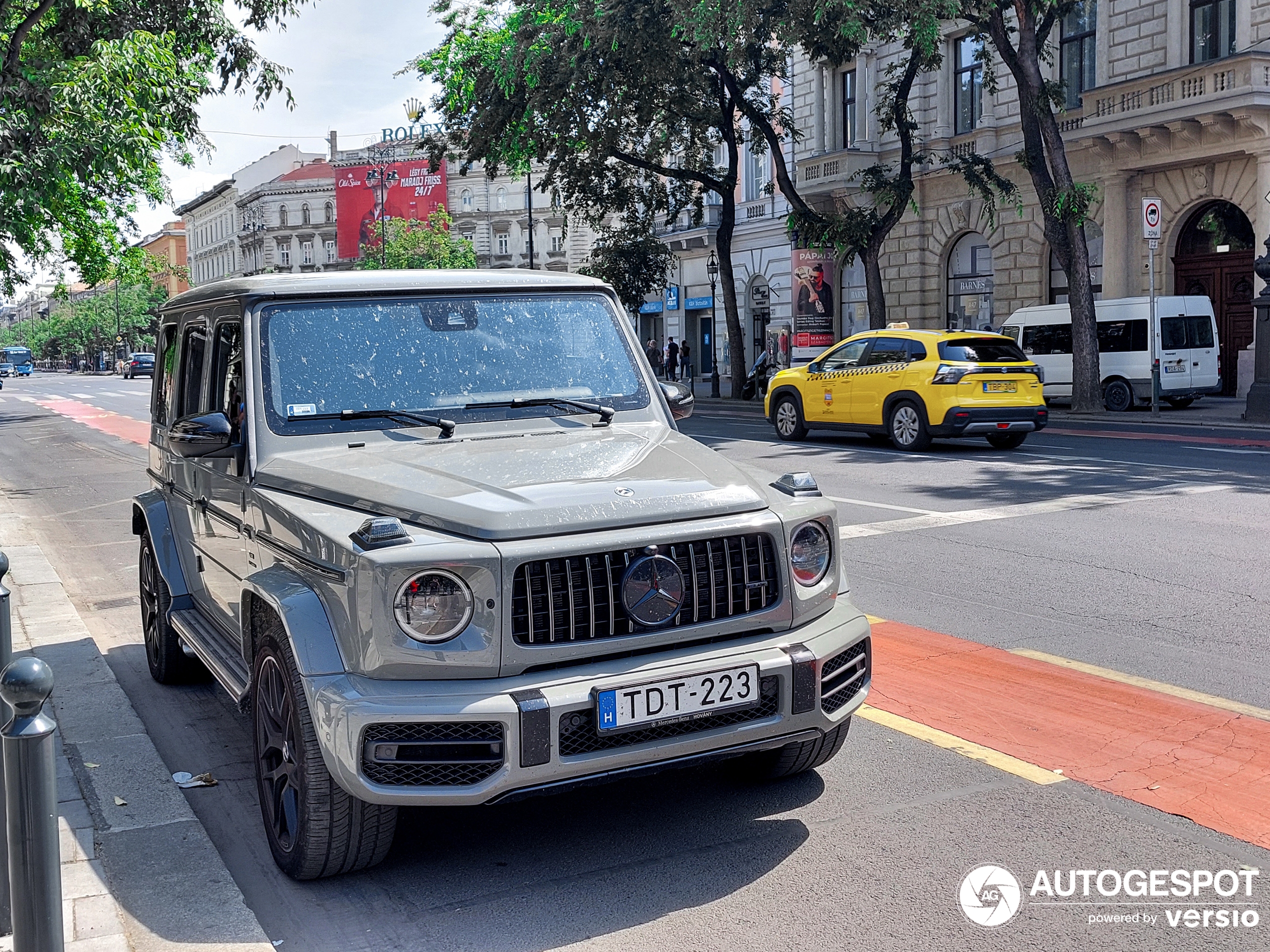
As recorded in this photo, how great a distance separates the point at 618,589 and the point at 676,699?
35 centimetres

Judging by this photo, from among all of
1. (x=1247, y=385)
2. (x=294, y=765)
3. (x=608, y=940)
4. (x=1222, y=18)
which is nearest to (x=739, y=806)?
(x=608, y=940)

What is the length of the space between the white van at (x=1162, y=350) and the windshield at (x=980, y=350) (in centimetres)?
751

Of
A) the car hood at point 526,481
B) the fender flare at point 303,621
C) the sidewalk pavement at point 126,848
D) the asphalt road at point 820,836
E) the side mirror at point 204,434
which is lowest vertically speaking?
the asphalt road at point 820,836

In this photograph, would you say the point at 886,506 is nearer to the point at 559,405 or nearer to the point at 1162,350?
the point at 559,405

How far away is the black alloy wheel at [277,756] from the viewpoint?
3699mm

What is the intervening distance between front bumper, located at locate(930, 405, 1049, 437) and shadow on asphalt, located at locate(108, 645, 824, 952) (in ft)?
41.8

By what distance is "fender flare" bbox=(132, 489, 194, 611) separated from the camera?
5.56m

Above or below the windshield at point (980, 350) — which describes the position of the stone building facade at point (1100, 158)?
above

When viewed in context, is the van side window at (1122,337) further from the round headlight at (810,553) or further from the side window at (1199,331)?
the round headlight at (810,553)

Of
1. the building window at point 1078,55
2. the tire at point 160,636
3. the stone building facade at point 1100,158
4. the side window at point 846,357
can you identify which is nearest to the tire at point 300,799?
the tire at point 160,636

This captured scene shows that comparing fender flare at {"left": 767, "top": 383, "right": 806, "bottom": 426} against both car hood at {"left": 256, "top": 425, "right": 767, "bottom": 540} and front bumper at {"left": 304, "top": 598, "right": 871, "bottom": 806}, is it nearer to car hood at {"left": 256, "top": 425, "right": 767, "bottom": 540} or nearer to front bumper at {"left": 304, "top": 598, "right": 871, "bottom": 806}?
car hood at {"left": 256, "top": 425, "right": 767, "bottom": 540}

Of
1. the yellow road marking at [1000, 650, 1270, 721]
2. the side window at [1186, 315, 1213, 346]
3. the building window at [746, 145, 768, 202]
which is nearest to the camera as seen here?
the yellow road marking at [1000, 650, 1270, 721]

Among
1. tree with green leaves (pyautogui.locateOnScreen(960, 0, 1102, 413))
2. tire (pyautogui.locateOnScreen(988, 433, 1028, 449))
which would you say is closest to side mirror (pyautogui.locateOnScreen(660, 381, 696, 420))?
tire (pyautogui.locateOnScreen(988, 433, 1028, 449))

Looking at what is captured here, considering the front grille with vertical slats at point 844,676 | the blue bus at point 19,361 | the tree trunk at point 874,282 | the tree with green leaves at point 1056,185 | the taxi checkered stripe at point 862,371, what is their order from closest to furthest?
the front grille with vertical slats at point 844,676 < the taxi checkered stripe at point 862,371 < the tree with green leaves at point 1056,185 < the tree trunk at point 874,282 < the blue bus at point 19,361
